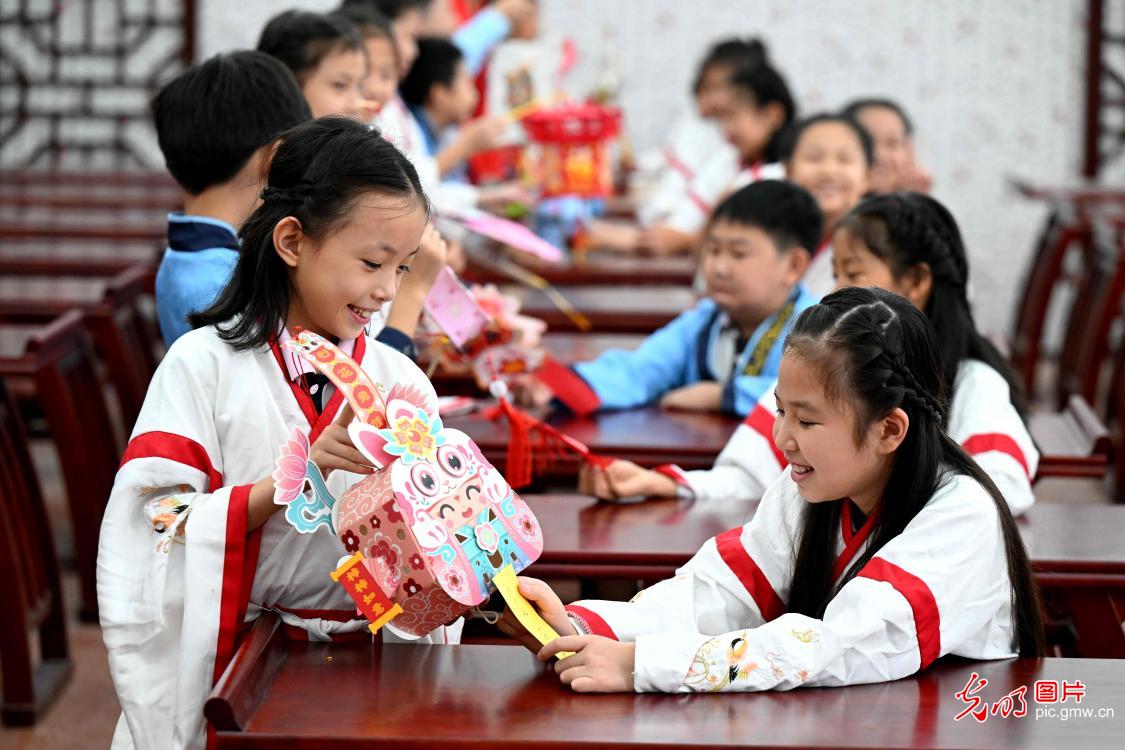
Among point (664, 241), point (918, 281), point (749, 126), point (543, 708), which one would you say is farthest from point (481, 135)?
point (543, 708)

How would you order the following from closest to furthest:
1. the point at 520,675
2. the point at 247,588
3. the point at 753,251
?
1. the point at 520,675
2. the point at 247,588
3. the point at 753,251

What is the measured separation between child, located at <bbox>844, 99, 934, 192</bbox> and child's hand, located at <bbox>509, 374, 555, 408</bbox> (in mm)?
1881

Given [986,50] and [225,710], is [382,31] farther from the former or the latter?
[986,50]

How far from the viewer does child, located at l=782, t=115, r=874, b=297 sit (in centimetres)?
369

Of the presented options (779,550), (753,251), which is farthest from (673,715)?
(753,251)

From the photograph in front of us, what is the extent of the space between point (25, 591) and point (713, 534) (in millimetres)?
1622

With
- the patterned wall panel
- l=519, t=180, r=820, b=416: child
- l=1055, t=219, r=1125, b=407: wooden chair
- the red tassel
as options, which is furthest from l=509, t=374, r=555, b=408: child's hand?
the patterned wall panel

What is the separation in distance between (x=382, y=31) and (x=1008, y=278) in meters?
4.64

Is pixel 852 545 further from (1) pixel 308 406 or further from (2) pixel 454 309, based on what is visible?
(2) pixel 454 309

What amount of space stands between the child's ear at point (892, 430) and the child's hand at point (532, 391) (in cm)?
119

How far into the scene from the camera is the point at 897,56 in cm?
715

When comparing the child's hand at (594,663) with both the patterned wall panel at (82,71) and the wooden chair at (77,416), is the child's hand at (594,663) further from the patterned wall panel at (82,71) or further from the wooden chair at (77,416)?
the patterned wall panel at (82,71)

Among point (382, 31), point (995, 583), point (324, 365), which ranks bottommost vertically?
point (995, 583)

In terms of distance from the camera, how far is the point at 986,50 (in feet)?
23.5
